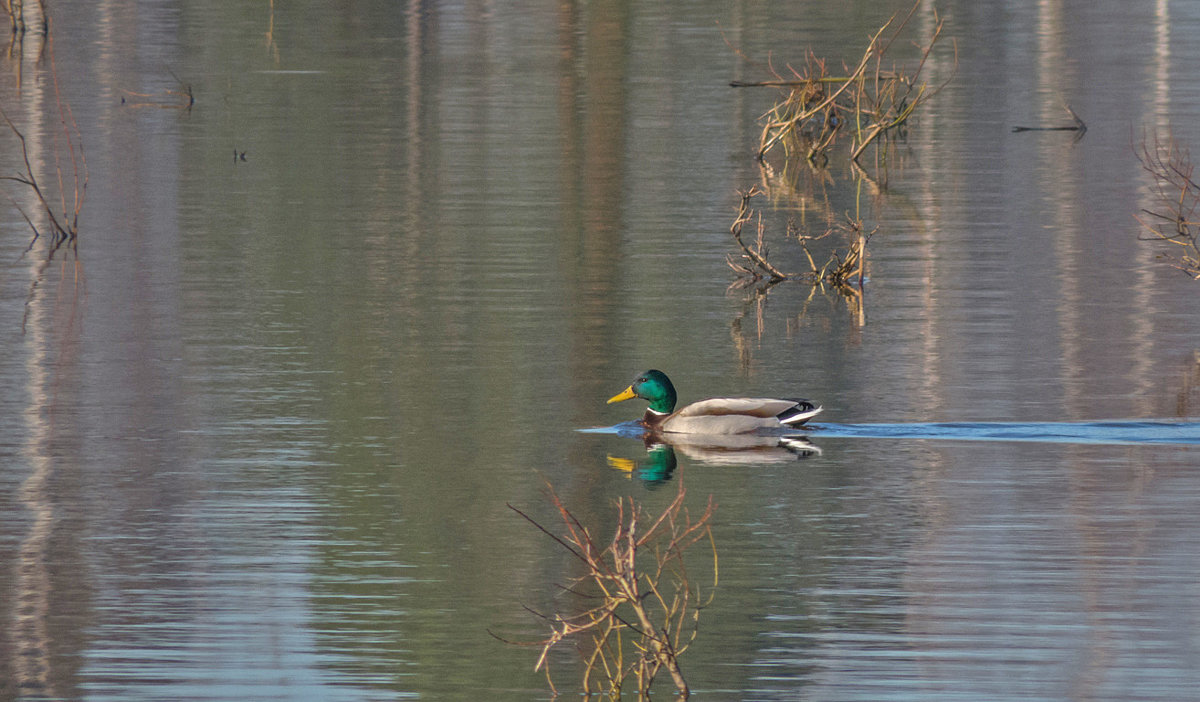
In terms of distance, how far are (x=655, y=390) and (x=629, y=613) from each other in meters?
4.49

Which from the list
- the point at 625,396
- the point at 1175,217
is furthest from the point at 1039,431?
the point at 1175,217

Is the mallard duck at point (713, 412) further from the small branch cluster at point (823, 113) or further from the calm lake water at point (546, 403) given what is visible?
the small branch cluster at point (823, 113)

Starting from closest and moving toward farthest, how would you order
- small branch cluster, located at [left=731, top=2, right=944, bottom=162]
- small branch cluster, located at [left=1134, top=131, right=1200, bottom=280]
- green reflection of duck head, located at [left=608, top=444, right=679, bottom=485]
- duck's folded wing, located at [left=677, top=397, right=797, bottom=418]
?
green reflection of duck head, located at [left=608, top=444, right=679, bottom=485], duck's folded wing, located at [left=677, top=397, right=797, bottom=418], small branch cluster, located at [left=1134, top=131, right=1200, bottom=280], small branch cluster, located at [left=731, top=2, right=944, bottom=162]

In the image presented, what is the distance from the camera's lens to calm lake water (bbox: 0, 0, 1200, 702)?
10.2 m

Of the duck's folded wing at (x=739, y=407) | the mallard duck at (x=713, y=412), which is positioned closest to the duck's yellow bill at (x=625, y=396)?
the mallard duck at (x=713, y=412)

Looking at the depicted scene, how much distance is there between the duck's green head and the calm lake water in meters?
0.38

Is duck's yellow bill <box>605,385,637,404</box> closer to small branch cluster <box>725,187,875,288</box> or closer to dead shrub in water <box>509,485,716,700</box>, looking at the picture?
dead shrub in water <box>509,485,716,700</box>

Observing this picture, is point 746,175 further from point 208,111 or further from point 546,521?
point 546,521

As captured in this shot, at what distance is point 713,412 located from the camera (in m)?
15.1

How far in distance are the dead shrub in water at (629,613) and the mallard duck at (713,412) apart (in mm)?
2197

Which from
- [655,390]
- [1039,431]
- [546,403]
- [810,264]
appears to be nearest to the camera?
[1039,431]

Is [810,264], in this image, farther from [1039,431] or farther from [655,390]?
[1039,431]

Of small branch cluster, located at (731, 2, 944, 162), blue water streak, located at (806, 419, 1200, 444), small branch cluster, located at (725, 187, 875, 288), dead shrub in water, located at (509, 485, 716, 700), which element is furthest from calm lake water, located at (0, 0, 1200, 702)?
small branch cluster, located at (731, 2, 944, 162)

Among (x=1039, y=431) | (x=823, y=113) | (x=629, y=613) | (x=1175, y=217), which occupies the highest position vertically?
(x=823, y=113)
